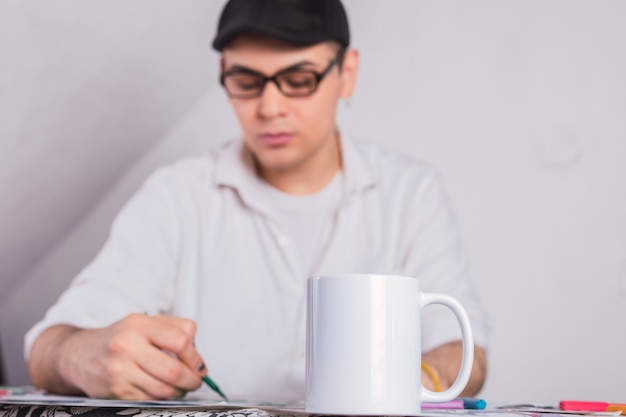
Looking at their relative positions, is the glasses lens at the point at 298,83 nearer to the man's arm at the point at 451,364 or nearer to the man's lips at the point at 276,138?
the man's lips at the point at 276,138

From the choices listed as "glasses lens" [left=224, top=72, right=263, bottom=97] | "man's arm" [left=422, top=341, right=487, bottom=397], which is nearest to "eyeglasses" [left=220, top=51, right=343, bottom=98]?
Result: "glasses lens" [left=224, top=72, right=263, bottom=97]

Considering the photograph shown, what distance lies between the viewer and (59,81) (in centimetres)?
167

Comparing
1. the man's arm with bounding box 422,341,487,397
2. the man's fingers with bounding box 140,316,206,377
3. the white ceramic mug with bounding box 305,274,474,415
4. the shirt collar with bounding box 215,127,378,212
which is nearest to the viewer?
the white ceramic mug with bounding box 305,274,474,415

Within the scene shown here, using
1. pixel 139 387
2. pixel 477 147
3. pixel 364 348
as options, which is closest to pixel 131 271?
pixel 139 387

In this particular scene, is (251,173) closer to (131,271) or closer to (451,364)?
(131,271)

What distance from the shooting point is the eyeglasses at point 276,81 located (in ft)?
4.67

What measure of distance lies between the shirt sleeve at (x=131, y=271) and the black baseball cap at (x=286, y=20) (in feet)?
1.14

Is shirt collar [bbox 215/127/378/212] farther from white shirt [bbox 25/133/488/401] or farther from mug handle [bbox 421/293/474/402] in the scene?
mug handle [bbox 421/293/474/402]

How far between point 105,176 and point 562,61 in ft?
4.47

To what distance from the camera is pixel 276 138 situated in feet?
4.82

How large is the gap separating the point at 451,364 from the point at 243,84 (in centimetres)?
66

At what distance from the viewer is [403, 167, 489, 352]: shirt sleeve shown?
1.30 m

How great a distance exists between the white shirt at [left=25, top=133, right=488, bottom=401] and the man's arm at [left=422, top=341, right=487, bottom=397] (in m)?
0.23

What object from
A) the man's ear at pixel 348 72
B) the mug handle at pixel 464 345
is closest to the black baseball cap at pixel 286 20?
the man's ear at pixel 348 72
